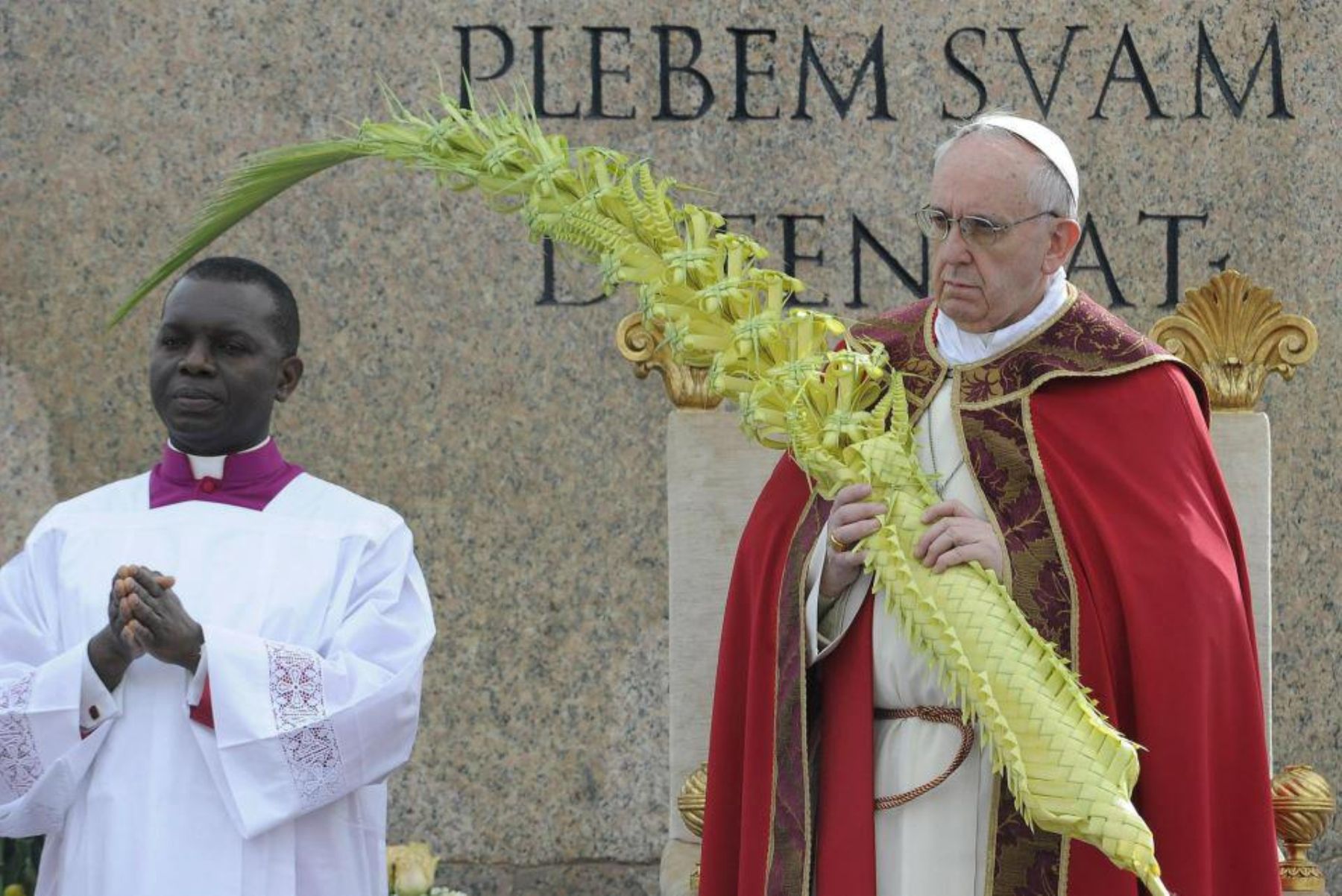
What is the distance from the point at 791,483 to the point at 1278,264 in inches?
100

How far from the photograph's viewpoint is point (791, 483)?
4.20 metres

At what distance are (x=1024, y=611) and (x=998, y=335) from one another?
53 cm

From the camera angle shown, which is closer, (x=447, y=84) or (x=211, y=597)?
(x=211, y=597)

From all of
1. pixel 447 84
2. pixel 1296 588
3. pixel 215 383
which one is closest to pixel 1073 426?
pixel 215 383

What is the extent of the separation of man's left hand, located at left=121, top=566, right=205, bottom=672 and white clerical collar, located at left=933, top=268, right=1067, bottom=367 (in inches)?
56.7

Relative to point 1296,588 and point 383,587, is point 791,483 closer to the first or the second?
point 383,587

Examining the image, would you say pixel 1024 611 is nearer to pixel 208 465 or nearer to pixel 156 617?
pixel 156 617

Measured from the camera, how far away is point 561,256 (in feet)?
20.5

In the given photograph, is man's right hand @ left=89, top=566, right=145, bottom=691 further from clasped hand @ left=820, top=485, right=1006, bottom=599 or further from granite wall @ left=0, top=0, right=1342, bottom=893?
granite wall @ left=0, top=0, right=1342, bottom=893

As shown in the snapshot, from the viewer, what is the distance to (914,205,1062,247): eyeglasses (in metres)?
3.84

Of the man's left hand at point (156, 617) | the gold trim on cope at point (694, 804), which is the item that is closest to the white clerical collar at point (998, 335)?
the gold trim on cope at point (694, 804)

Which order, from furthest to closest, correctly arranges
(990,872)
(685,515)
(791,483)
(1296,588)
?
(1296,588), (685,515), (791,483), (990,872)

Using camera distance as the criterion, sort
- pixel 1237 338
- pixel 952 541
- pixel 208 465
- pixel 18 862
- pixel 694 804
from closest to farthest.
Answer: pixel 952 541 → pixel 208 465 → pixel 694 804 → pixel 1237 338 → pixel 18 862

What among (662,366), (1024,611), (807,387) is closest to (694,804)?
(662,366)
